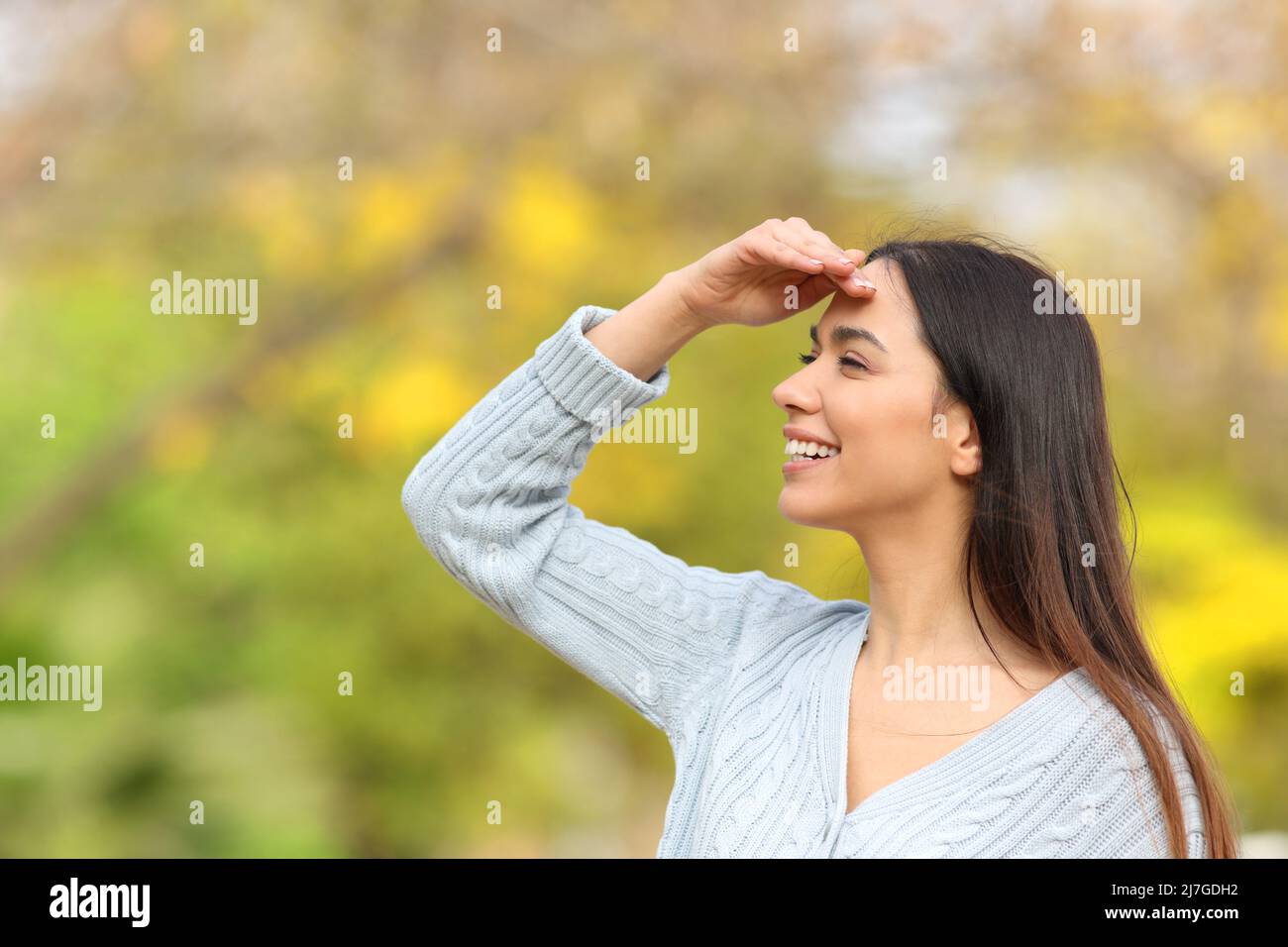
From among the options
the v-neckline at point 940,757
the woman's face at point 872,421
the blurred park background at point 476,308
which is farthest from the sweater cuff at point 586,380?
the blurred park background at point 476,308

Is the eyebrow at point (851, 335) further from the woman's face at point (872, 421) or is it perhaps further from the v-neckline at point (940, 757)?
the v-neckline at point (940, 757)

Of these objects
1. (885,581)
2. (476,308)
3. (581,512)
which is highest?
(476,308)

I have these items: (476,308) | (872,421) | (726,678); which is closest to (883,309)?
(872,421)

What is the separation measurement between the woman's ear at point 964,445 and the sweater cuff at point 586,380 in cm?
40

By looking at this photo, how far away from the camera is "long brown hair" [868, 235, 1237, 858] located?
5.44ft

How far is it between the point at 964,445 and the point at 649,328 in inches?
17.6

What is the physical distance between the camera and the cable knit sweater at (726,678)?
1.56 meters

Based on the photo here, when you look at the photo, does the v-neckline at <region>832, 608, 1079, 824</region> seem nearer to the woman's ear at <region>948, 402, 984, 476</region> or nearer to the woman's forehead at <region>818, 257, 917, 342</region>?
the woman's ear at <region>948, 402, 984, 476</region>

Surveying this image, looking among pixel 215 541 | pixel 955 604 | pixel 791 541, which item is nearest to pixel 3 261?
pixel 215 541

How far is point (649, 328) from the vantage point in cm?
178

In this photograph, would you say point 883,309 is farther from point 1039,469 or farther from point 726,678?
point 726,678

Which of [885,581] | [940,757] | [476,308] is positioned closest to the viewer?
[940,757]

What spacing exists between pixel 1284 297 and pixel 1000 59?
1.35m
